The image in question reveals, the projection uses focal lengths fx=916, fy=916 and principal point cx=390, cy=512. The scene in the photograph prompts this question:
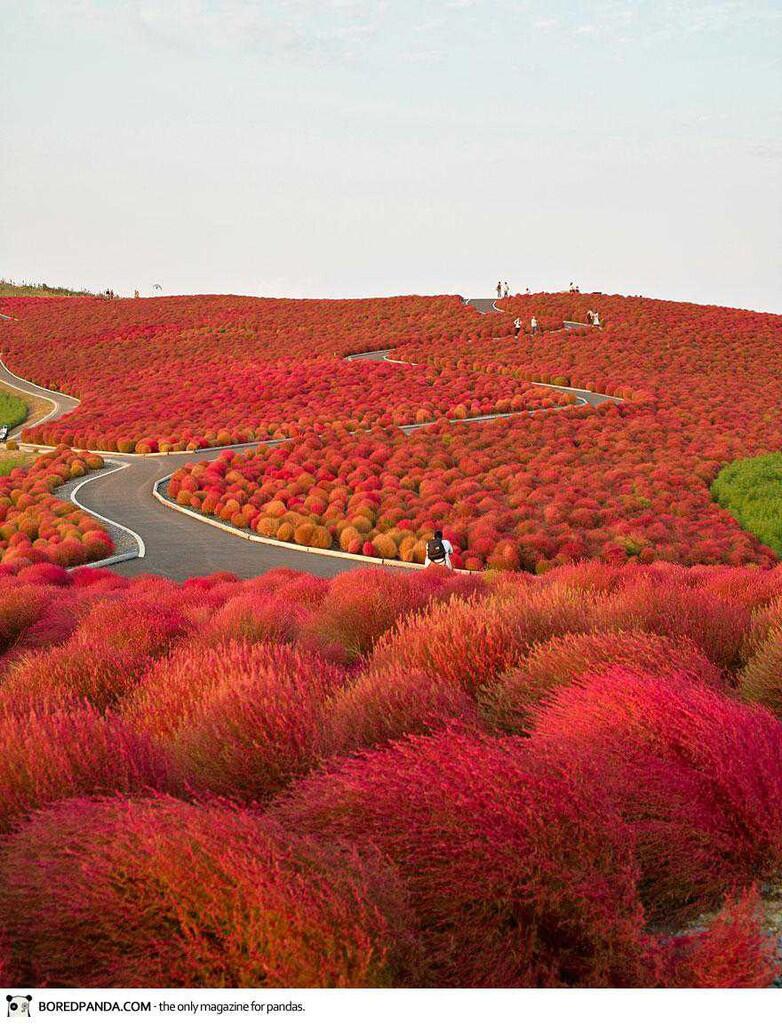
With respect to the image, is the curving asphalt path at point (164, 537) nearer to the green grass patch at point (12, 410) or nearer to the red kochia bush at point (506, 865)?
the red kochia bush at point (506, 865)

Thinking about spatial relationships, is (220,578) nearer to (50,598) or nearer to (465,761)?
(50,598)

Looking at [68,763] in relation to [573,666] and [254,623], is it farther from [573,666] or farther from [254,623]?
[254,623]

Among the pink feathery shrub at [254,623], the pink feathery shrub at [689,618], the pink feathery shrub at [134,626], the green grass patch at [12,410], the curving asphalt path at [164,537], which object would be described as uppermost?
the green grass patch at [12,410]

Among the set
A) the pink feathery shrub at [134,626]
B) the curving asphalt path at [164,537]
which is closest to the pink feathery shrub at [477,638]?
the pink feathery shrub at [134,626]

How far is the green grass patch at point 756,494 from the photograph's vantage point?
1898 centimetres

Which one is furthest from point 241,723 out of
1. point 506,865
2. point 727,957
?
point 727,957

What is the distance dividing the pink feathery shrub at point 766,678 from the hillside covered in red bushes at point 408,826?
0.05 ft

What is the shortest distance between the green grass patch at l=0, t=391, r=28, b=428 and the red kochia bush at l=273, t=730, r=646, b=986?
117 ft

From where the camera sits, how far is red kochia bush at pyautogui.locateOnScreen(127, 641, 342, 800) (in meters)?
3.96

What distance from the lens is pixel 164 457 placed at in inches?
1035

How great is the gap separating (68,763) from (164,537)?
561 inches
